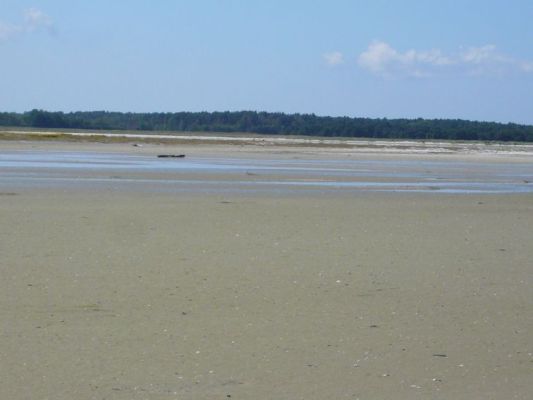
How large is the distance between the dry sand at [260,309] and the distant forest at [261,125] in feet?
335

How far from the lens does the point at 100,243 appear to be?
999cm

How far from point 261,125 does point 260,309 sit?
129902 millimetres

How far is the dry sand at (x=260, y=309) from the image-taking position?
529 centimetres

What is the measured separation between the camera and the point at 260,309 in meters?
7.01

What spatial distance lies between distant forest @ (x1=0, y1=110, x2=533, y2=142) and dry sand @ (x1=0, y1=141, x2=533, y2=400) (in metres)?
102

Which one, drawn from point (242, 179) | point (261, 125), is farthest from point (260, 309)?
point (261, 125)

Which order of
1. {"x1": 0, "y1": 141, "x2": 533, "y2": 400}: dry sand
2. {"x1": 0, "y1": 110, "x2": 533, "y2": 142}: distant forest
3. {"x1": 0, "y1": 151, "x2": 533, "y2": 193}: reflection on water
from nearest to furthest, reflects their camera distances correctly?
{"x1": 0, "y1": 141, "x2": 533, "y2": 400}: dry sand, {"x1": 0, "y1": 151, "x2": 533, "y2": 193}: reflection on water, {"x1": 0, "y1": 110, "x2": 533, "y2": 142}: distant forest

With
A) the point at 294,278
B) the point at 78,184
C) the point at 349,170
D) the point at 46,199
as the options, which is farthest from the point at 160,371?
the point at 349,170

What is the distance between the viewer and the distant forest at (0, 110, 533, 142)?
4486 inches

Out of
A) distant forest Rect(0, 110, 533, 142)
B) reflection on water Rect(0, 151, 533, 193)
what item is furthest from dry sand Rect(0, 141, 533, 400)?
distant forest Rect(0, 110, 533, 142)

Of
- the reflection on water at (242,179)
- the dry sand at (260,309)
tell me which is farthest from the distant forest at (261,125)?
the dry sand at (260,309)

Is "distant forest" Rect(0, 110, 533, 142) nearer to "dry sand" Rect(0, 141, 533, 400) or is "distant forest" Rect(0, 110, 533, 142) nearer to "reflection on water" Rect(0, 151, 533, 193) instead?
"reflection on water" Rect(0, 151, 533, 193)

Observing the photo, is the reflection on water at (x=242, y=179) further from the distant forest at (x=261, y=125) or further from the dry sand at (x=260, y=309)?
the distant forest at (x=261, y=125)

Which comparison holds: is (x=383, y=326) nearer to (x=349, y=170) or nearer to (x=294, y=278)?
(x=294, y=278)
